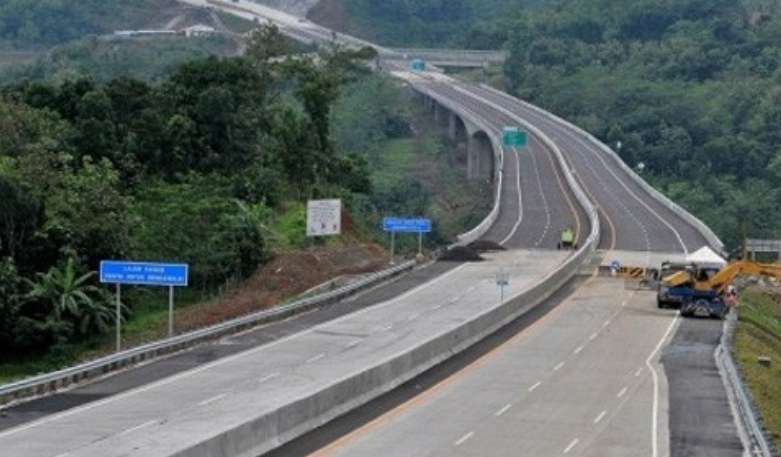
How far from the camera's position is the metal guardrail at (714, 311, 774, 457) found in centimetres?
4084

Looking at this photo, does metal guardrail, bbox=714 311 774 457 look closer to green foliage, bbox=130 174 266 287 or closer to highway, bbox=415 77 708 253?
green foliage, bbox=130 174 266 287

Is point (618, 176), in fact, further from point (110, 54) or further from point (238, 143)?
point (110, 54)

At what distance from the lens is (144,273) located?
5819 cm

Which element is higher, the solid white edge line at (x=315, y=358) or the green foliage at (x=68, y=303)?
the green foliage at (x=68, y=303)

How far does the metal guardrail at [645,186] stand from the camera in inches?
4016

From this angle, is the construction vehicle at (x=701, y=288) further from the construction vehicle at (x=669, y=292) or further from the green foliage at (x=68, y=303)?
the green foliage at (x=68, y=303)

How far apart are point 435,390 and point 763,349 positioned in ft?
63.8

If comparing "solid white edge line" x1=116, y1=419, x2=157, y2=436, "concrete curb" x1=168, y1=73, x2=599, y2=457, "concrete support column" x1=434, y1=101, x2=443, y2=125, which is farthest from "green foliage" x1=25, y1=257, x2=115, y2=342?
"concrete support column" x1=434, y1=101, x2=443, y2=125

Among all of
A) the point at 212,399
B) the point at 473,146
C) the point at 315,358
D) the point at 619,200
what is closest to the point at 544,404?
the point at 212,399

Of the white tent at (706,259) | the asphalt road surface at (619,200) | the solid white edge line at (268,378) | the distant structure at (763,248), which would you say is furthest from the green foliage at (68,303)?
the distant structure at (763,248)

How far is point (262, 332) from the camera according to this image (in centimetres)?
6119

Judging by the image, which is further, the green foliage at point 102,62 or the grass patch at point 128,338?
the green foliage at point 102,62

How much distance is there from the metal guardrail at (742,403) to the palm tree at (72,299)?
71.5 ft

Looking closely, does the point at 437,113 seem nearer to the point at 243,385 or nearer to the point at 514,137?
the point at 514,137
